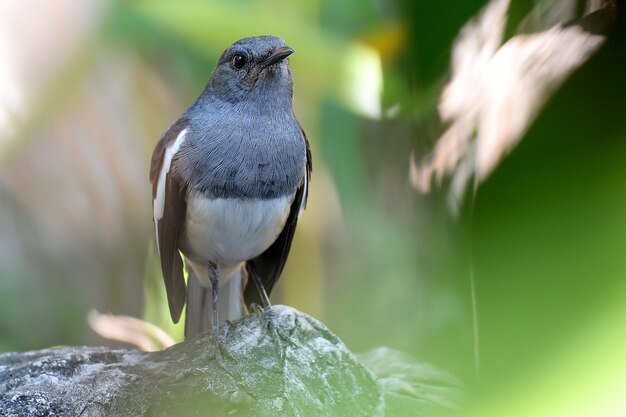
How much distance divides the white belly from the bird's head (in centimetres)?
12

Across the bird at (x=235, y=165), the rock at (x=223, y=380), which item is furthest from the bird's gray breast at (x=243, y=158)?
the rock at (x=223, y=380)

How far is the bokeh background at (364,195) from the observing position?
0.08 meters

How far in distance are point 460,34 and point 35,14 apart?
898mm

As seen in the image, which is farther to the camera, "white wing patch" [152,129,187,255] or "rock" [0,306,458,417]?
"white wing patch" [152,129,187,255]

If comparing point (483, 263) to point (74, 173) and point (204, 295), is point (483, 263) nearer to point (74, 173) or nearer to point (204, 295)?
point (204, 295)

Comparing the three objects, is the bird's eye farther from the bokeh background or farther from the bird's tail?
the bird's tail

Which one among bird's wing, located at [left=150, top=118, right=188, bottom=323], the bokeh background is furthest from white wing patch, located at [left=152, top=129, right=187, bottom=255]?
the bokeh background

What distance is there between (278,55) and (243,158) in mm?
119

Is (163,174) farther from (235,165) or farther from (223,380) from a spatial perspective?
(223,380)

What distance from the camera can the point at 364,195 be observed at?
60cm

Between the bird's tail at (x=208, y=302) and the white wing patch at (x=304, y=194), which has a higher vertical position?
the white wing patch at (x=304, y=194)

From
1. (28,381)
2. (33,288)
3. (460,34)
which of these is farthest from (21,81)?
(460,34)

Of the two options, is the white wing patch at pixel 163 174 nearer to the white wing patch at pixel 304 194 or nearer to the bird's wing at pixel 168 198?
the bird's wing at pixel 168 198

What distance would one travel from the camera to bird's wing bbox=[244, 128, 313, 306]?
74cm
